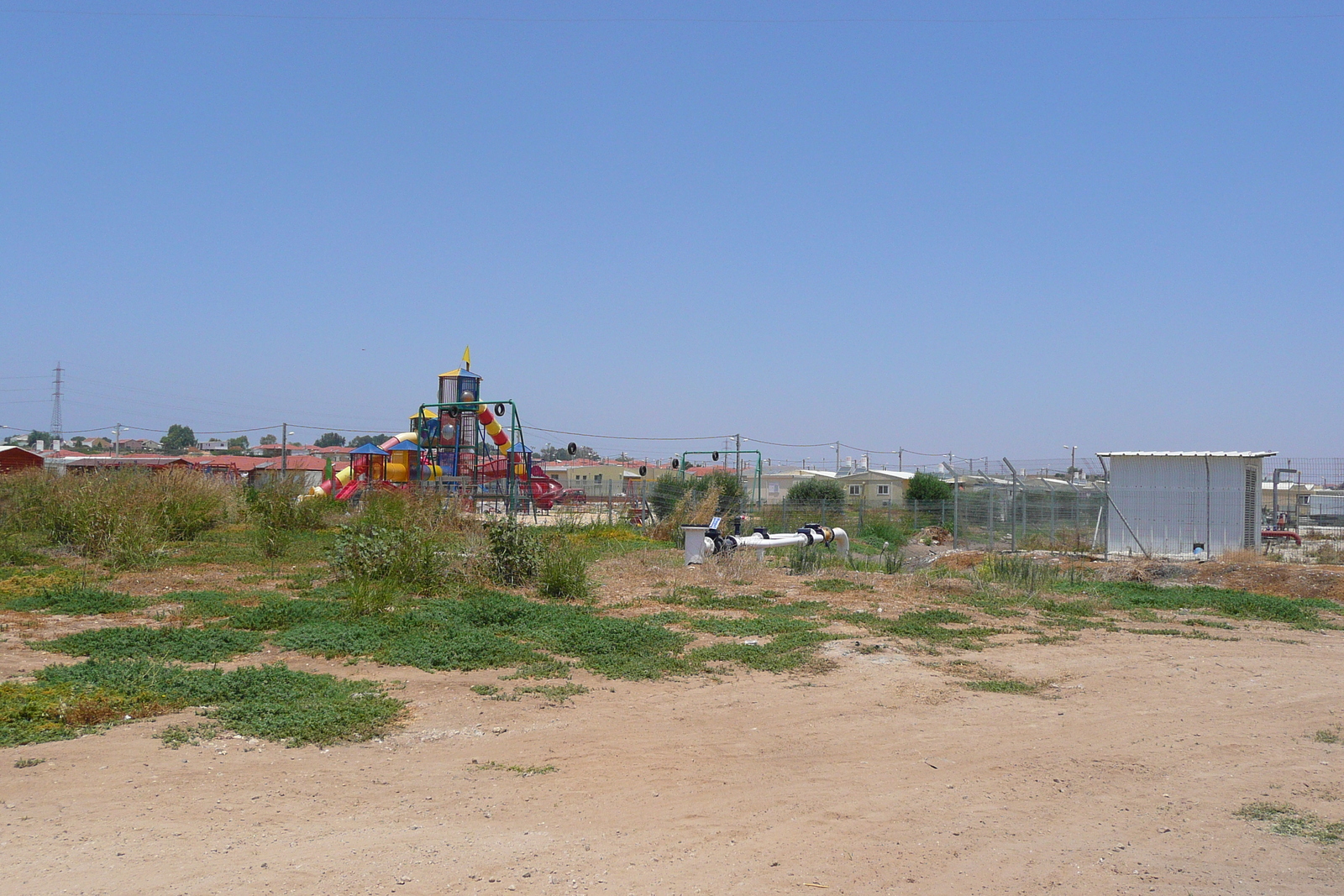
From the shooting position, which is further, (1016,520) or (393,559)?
(1016,520)

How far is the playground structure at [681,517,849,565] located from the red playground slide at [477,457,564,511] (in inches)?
259

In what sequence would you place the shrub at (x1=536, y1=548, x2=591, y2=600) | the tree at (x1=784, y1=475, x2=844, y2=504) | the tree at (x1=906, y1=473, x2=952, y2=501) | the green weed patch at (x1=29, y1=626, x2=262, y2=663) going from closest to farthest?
1. the green weed patch at (x1=29, y1=626, x2=262, y2=663)
2. the shrub at (x1=536, y1=548, x2=591, y2=600)
3. the tree at (x1=906, y1=473, x2=952, y2=501)
4. the tree at (x1=784, y1=475, x2=844, y2=504)

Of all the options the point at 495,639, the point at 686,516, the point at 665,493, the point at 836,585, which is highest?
the point at 665,493

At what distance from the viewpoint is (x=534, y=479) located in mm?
31562

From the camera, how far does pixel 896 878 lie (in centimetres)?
450

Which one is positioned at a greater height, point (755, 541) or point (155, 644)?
point (755, 541)

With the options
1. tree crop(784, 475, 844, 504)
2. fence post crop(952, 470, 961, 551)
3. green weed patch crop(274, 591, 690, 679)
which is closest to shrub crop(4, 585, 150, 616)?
green weed patch crop(274, 591, 690, 679)

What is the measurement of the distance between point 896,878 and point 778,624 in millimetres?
6267

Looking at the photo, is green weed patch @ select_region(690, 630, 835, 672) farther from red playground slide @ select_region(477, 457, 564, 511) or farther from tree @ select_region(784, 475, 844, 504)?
tree @ select_region(784, 475, 844, 504)

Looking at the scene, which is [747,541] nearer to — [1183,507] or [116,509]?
[116,509]

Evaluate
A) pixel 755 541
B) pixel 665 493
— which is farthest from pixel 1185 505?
pixel 665 493

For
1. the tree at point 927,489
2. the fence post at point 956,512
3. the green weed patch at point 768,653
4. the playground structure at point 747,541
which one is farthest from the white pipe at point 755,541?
the tree at point 927,489

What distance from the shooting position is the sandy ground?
4.45 metres

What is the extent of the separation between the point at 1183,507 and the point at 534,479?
1842 cm
